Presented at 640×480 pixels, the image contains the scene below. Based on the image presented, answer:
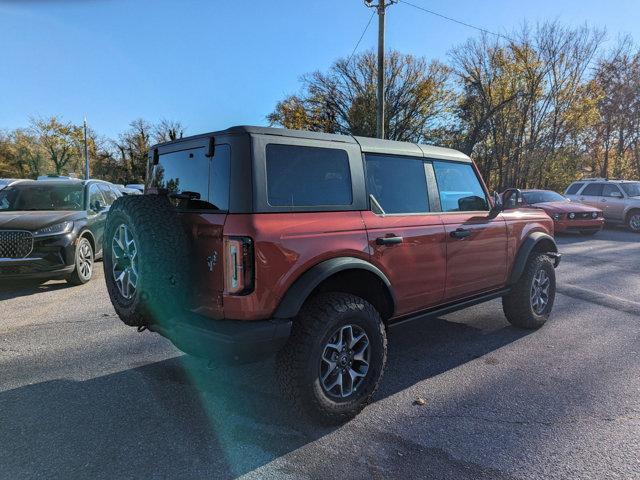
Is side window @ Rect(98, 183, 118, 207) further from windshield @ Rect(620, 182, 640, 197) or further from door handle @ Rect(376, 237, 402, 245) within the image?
windshield @ Rect(620, 182, 640, 197)

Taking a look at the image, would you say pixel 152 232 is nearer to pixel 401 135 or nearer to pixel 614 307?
pixel 614 307

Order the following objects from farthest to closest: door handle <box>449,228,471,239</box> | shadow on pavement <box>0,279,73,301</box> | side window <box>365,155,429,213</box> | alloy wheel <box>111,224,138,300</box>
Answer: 1. shadow on pavement <box>0,279,73,301</box>
2. door handle <box>449,228,471,239</box>
3. side window <box>365,155,429,213</box>
4. alloy wheel <box>111,224,138,300</box>

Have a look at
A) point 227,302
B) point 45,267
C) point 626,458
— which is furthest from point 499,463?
point 45,267

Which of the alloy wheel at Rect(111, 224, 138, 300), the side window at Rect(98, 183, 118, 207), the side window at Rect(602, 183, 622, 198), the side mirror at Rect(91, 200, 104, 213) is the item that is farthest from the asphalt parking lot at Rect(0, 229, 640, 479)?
the side window at Rect(602, 183, 622, 198)

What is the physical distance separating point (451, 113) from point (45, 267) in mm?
32191

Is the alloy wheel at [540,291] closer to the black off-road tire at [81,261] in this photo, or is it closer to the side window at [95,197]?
the black off-road tire at [81,261]

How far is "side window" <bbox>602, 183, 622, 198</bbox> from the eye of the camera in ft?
51.4

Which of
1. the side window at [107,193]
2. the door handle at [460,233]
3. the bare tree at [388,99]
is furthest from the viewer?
the bare tree at [388,99]

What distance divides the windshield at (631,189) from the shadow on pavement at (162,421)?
14.8m

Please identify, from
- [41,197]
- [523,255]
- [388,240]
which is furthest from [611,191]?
[41,197]

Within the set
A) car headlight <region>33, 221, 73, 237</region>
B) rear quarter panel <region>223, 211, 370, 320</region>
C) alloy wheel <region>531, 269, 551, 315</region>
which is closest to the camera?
rear quarter panel <region>223, 211, 370, 320</region>

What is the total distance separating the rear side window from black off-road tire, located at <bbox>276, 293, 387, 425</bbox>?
673 millimetres

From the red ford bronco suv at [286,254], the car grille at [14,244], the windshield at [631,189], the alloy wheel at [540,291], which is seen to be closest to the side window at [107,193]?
the car grille at [14,244]

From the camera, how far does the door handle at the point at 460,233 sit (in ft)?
13.1
